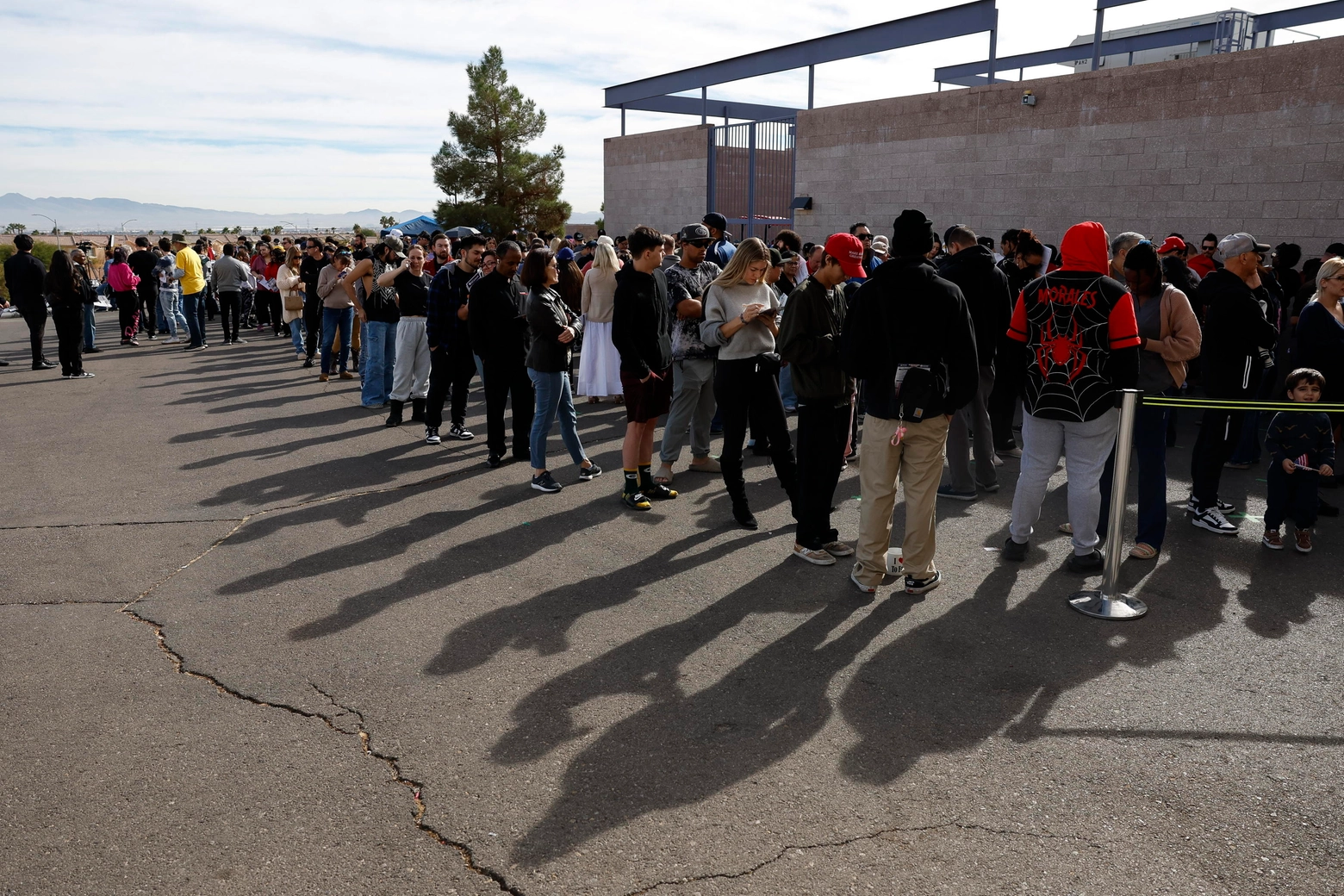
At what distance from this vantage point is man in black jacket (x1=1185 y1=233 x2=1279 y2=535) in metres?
6.16

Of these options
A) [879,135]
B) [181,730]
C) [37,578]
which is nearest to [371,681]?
[181,730]

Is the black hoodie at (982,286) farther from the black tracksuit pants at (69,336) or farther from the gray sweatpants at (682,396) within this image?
the black tracksuit pants at (69,336)

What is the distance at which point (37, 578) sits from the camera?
5375mm

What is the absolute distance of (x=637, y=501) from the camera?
6.76 meters

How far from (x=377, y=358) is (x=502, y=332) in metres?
3.45

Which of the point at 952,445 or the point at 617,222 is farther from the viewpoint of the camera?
the point at 617,222

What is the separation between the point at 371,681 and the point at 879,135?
1730 centimetres

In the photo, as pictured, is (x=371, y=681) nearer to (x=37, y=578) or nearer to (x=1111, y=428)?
(x=37, y=578)

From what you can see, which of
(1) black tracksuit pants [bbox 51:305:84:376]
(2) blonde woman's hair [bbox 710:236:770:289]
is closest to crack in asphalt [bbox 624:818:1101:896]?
(2) blonde woman's hair [bbox 710:236:770:289]

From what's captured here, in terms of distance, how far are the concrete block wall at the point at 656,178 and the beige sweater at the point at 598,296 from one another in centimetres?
1725

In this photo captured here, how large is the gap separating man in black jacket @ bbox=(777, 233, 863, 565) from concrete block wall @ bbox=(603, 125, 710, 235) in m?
20.2

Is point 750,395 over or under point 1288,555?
over

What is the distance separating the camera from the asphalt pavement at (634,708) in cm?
293

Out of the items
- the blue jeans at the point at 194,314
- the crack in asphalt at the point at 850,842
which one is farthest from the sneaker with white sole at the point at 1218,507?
the blue jeans at the point at 194,314
